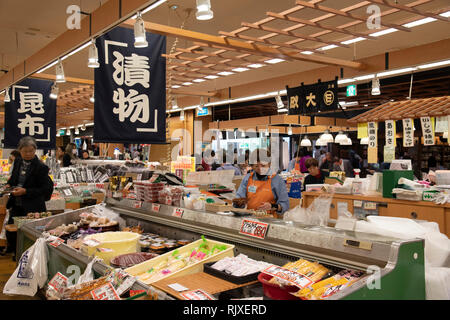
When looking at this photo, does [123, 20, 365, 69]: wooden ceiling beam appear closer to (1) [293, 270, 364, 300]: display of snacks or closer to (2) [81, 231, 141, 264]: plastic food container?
(2) [81, 231, 141, 264]: plastic food container

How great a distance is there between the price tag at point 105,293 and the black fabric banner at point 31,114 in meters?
7.48

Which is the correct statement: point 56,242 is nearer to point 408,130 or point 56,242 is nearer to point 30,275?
point 30,275

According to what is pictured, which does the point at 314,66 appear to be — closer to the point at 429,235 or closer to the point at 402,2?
the point at 402,2

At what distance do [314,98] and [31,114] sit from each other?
6.38 metres

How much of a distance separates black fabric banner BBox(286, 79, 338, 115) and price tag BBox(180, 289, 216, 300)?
6.55 m

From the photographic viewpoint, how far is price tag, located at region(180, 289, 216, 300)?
1915 millimetres

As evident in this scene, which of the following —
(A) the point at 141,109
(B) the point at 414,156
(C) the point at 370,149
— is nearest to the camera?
(A) the point at 141,109

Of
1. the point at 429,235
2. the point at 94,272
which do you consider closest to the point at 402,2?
the point at 429,235

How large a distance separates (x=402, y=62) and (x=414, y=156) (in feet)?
30.9

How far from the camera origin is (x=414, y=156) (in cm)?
1627

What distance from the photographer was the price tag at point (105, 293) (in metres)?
1.99

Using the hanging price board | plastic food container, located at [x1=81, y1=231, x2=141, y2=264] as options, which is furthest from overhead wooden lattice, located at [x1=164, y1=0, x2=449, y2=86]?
plastic food container, located at [x1=81, y1=231, x2=141, y2=264]

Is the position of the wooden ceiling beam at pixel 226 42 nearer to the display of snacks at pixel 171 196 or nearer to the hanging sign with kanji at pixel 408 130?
the hanging sign with kanji at pixel 408 130

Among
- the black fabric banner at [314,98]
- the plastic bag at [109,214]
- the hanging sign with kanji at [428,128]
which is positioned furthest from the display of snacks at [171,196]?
the hanging sign with kanji at [428,128]
